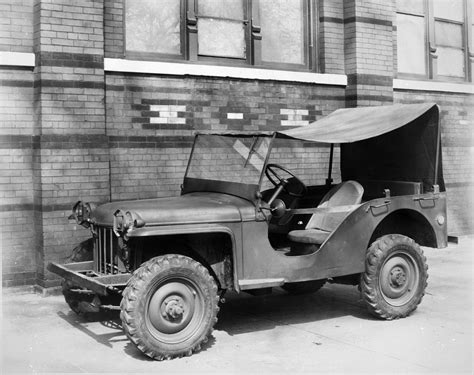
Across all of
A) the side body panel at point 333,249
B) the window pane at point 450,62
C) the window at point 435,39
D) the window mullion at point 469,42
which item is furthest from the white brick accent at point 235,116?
the window mullion at point 469,42

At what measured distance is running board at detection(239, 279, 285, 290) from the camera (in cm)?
638

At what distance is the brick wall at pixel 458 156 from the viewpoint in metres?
12.8

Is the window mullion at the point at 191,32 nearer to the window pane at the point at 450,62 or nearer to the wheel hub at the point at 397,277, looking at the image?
the wheel hub at the point at 397,277

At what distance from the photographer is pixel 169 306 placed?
19.6 feet

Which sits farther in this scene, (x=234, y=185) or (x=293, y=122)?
(x=293, y=122)

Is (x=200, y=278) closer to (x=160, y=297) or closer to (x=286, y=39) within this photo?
(x=160, y=297)

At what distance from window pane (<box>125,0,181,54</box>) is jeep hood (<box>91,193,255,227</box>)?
11.3ft

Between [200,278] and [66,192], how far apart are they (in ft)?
10.2

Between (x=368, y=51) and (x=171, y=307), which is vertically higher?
(x=368, y=51)

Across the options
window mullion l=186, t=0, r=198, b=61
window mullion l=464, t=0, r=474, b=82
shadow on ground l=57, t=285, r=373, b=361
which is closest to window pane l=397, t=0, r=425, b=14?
window mullion l=464, t=0, r=474, b=82

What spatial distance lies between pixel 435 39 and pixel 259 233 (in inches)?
310

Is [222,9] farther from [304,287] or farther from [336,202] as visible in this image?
[304,287]

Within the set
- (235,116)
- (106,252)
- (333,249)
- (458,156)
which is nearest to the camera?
(106,252)

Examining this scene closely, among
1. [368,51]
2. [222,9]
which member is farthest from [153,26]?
[368,51]
